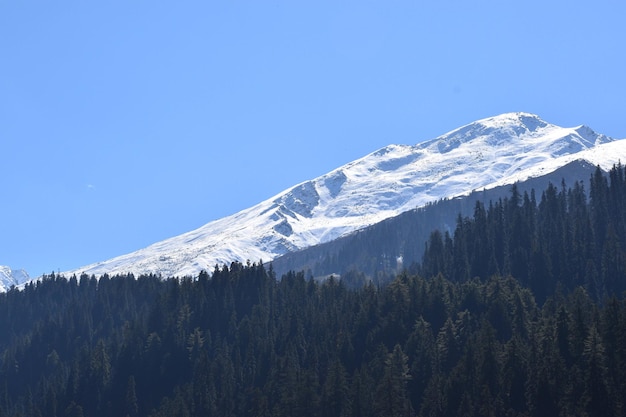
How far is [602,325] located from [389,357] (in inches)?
1689

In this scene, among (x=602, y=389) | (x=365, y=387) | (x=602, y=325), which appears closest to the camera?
(x=602, y=389)

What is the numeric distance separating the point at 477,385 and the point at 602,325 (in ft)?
73.3

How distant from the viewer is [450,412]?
6521 inches

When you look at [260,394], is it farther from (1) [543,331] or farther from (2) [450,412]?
(1) [543,331]

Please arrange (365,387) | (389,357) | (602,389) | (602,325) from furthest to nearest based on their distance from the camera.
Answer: (389,357)
(365,387)
(602,325)
(602,389)

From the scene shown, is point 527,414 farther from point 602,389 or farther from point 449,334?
point 449,334

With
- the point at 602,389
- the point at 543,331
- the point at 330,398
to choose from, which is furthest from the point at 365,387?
the point at 602,389

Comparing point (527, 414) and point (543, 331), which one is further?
point (543, 331)

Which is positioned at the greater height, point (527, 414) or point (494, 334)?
point (494, 334)

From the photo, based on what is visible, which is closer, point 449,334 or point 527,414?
point 527,414

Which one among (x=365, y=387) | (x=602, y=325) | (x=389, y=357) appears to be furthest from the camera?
(x=389, y=357)

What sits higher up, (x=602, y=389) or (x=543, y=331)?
(x=543, y=331)

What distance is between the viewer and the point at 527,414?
6122 inches

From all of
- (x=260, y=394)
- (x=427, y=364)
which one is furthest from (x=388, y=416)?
(x=260, y=394)
